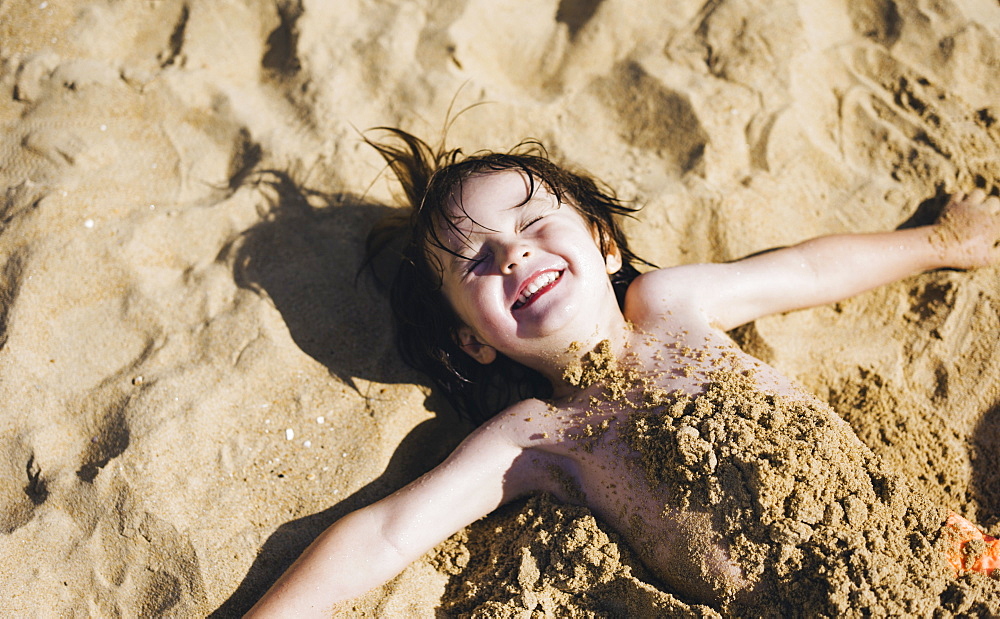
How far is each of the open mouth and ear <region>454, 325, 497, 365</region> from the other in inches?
11.7

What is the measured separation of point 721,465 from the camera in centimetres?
216

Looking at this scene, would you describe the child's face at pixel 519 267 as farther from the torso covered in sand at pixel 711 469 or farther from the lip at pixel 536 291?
the torso covered in sand at pixel 711 469

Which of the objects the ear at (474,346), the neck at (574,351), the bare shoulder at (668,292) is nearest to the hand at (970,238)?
the bare shoulder at (668,292)

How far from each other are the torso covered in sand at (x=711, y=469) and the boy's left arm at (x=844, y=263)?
0.25m

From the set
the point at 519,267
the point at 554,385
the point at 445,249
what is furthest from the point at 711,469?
the point at 445,249

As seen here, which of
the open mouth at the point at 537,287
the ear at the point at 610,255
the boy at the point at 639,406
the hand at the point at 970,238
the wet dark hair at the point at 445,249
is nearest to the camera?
the boy at the point at 639,406

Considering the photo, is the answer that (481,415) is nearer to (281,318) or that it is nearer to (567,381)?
(567,381)

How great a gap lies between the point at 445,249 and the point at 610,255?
69 cm

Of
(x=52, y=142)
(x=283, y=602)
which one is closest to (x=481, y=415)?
(x=283, y=602)

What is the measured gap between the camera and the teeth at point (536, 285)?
2416mm

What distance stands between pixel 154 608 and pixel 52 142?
1.97 meters

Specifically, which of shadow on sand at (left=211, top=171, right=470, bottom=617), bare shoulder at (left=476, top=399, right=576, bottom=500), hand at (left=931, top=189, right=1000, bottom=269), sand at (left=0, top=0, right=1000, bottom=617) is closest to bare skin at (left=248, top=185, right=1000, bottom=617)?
bare shoulder at (left=476, top=399, right=576, bottom=500)

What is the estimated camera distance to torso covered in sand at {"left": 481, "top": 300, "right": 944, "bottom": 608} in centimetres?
206

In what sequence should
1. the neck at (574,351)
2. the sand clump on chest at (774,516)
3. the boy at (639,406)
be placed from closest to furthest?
the sand clump on chest at (774,516), the boy at (639,406), the neck at (574,351)
